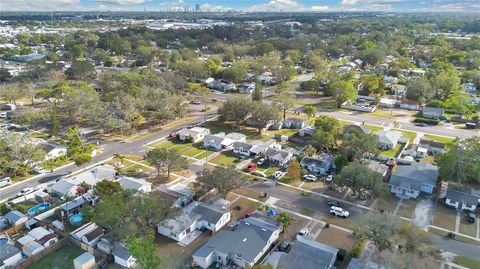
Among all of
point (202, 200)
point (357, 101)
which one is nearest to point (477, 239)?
point (202, 200)

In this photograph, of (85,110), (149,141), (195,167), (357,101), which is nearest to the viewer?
(195,167)

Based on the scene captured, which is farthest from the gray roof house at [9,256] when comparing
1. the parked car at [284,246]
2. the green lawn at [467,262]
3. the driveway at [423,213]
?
the green lawn at [467,262]

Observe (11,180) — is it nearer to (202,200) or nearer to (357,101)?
(202,200)

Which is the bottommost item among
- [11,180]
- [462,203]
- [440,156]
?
[11,180]

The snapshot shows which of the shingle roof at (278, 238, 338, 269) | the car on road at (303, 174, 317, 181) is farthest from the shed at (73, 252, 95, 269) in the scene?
the car on road at (303, 174, 317, 181)

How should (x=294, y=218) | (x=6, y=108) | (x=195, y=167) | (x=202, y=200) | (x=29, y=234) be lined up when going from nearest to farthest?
(x=29, y=234)
(x=294, y=218)
(x=202, y=200)
(x=195, y=167)
(x=6, y=108)

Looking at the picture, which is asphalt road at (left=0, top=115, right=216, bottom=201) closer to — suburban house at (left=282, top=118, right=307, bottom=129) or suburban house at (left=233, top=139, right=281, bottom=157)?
suburban house at (left=233, top=139, right=281, bottom=157)

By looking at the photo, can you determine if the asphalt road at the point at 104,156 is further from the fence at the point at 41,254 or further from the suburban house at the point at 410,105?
the suburban house at the point at 410,105

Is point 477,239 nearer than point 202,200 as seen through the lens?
Yes
